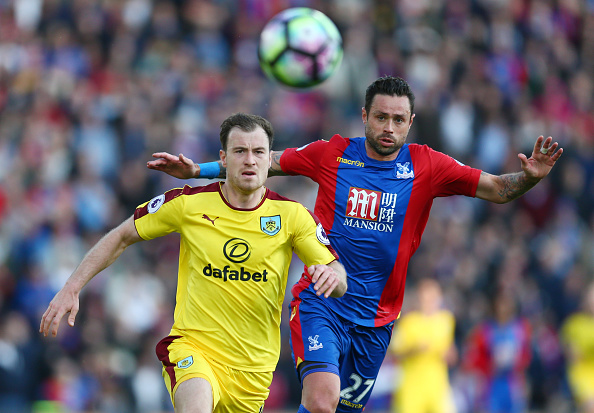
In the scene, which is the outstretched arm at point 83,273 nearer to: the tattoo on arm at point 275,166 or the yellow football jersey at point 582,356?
the tattoo on arm at point 275,166

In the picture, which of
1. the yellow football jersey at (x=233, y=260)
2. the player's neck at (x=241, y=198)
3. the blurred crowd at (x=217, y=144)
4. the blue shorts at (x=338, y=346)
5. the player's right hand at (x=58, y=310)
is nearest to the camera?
the player's right hand at (x=58, y=310)

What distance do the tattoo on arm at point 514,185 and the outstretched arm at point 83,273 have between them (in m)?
2.71

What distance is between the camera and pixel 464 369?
14.2 m

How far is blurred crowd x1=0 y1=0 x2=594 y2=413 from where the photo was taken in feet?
43.0

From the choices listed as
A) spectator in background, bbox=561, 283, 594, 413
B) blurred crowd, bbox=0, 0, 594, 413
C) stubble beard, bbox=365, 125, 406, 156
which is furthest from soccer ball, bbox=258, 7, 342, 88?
spectator in background, bbox=561, 283, 594, 413

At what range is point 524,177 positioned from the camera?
281 inches

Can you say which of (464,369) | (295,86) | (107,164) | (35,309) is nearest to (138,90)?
(107,164)

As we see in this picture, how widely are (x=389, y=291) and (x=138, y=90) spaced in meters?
9.30

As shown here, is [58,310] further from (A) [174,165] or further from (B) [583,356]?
(B) [583,356]

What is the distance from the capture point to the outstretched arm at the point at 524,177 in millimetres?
7062

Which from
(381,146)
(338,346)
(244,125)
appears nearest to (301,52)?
(381,146)

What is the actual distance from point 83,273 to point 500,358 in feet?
27.8

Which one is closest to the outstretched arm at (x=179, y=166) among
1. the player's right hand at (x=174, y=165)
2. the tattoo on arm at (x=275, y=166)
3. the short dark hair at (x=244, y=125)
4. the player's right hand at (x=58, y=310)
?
the player's right hand at (x=174, y=165)

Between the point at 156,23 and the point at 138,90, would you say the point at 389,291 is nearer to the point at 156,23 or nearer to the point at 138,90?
the point at 138,90
